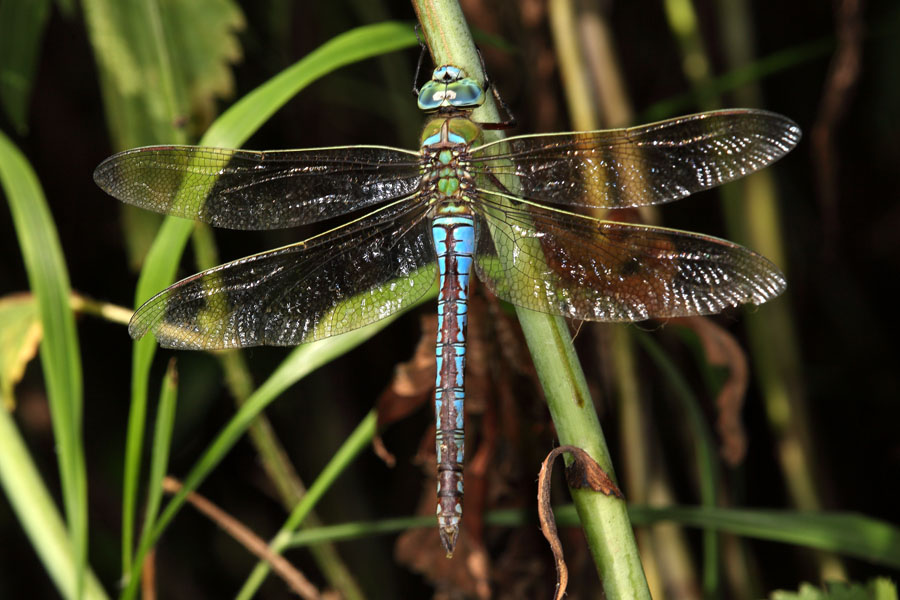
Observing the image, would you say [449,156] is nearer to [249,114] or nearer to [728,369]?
[249,114]

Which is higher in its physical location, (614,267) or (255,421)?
(614,267)

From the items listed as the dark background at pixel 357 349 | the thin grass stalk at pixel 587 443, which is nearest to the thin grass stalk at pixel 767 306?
the dark background at pixel 357 349

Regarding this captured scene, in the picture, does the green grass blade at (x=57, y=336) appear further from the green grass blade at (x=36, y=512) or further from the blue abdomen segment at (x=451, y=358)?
the blue abdomen segment at (x=451, y=358)

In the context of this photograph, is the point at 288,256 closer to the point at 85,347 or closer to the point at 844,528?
the point at 844,528

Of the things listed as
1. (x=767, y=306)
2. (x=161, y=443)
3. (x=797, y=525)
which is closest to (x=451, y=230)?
(x=161, y=443)

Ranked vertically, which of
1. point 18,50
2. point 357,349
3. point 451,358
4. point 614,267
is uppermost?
point 18,50

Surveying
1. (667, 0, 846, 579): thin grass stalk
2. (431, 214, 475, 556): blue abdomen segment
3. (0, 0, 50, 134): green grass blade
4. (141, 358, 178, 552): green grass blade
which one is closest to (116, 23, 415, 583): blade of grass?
(141, 358, 178, 552): green grass blade
